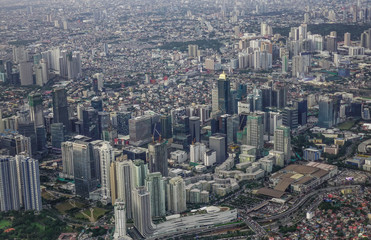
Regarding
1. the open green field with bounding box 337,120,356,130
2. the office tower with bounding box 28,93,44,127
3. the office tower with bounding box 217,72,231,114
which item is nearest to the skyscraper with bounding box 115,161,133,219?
the office tower with bounding box 28,93,44,127

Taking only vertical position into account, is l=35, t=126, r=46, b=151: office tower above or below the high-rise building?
below

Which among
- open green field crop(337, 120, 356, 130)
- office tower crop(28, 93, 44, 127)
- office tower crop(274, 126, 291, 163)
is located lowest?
open green field crop(337, 120, 356, 130)


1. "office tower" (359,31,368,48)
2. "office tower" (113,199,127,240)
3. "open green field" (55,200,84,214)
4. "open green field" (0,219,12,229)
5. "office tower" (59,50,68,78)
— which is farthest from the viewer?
"office tower" (359,31,368,48)

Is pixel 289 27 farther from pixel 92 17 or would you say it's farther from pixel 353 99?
pixel 353 99

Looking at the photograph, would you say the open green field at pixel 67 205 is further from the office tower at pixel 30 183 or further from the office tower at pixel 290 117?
the office tower at pixel 290 117

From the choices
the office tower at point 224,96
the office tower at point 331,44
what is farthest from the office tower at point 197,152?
the office tower at point 331,44

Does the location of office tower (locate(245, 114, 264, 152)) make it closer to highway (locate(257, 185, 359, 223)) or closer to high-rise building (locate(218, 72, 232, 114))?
high-rise building (locate(218, 72, 232, 114))

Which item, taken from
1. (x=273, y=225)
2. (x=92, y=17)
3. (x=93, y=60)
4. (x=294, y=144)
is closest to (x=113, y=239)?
(x=273, y=225)
